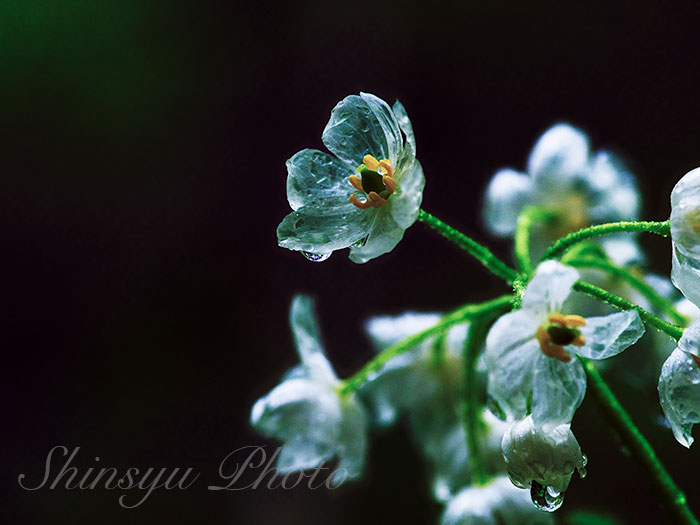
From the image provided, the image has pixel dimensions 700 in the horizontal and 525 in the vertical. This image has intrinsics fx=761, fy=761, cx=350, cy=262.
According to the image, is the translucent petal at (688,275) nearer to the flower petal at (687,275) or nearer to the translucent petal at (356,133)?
the flower petal at (687,275)

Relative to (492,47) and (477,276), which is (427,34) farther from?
(477,276)

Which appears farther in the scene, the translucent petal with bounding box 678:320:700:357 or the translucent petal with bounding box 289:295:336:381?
the translucent petal with bounding box 289:295:336:381

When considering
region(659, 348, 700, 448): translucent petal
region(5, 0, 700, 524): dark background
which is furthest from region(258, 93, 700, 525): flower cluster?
region(5, 0, 700, 524): dark background

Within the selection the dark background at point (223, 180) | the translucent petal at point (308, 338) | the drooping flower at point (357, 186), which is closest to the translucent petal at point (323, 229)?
the drooping flower at point (357, 186)

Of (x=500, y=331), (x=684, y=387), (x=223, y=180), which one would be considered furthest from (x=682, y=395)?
(x=223, y=180)

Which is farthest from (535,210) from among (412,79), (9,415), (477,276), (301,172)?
(9,415)

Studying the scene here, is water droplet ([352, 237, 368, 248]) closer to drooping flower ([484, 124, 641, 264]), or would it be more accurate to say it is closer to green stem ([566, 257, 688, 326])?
green stem ([566, 257, 688, 326])
